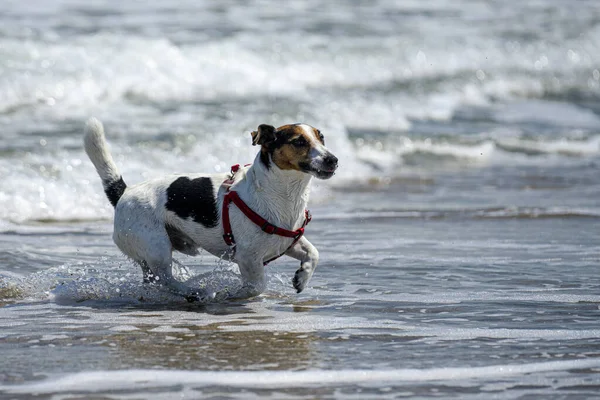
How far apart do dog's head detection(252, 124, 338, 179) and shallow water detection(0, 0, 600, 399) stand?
2.61ft

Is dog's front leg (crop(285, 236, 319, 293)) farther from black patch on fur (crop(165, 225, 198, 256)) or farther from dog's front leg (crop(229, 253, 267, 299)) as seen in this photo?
black patch on fur (crop(165, 225, 198, 256))

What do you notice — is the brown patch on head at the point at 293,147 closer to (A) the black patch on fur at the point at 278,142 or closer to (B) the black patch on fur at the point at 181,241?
(A) the black patch on fur at the point at 278,142

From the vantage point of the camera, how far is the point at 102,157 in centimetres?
607

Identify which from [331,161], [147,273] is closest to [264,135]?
[331,161]

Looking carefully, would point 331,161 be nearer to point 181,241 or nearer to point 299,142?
point 299,142

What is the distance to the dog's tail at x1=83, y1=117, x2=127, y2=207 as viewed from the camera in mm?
5961

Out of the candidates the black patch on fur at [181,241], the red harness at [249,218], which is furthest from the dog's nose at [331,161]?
the black patch on fur at [181,241]

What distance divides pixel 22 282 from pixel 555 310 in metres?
3.15

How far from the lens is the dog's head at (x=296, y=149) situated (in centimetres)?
552

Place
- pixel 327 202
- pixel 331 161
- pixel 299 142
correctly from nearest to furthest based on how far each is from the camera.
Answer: pixel 331 161
pixel 299 142
pixel 327 202

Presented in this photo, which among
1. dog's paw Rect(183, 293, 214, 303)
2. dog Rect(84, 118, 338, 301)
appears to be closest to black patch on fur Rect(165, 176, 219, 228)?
dog Rect(84, 118, 338, 301)

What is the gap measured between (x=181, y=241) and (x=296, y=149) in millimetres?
1025

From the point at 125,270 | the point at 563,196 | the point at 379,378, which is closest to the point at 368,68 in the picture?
the point at 563,196

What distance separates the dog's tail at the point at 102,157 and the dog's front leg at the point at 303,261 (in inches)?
44.3
